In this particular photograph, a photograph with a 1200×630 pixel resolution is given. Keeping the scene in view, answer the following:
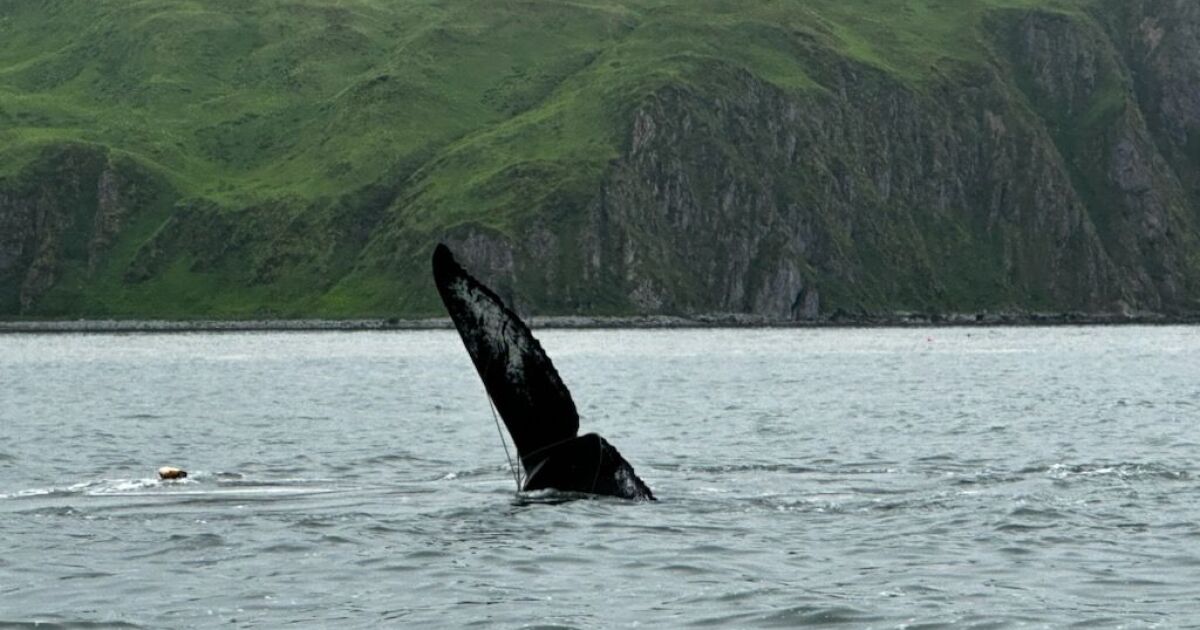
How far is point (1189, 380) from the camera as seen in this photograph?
326ft

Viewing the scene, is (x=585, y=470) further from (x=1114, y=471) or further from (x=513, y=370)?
(x=1114, y=471)

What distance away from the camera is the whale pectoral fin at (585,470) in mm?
29312

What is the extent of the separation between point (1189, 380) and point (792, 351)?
230 ft

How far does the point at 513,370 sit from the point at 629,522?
5046 millimetres

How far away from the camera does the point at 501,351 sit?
85.8 ft

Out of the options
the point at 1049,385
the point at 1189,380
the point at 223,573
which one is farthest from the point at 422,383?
the point at 223,573

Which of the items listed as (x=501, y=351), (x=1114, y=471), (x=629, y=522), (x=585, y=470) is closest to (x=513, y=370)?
(x=501, y=351)

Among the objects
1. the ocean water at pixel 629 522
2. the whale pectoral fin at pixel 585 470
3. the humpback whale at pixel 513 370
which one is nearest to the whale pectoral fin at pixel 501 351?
the humpback whale at pixel 513 370

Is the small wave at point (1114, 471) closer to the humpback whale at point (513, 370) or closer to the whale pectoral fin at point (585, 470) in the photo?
the whale pectoral fin at point (585, 470)

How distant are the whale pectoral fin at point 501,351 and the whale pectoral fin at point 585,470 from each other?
187cm

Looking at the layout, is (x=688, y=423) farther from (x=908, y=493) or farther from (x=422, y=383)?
(x=422, y=383)

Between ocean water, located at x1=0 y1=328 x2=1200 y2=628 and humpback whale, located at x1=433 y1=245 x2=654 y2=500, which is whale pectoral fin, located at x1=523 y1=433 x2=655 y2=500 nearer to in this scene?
humpback whale, located at x1=433 y1=245 x2=654 y2=500

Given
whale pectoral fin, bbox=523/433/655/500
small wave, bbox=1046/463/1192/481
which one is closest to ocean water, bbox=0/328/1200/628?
small wave, bbox=1046/463/1192/481

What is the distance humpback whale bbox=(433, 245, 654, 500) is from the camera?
25.7 m
